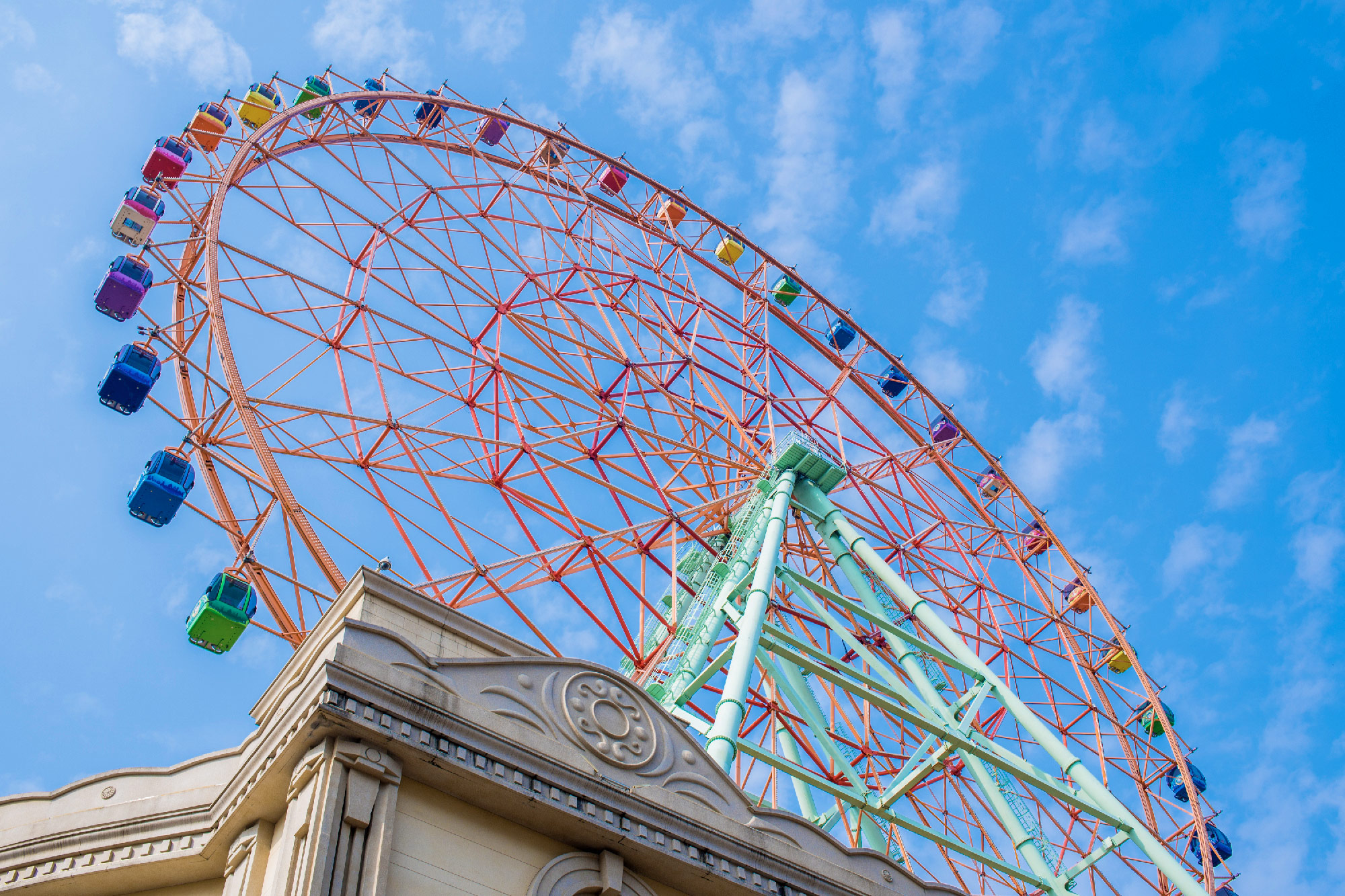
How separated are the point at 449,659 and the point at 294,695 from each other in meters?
1.10

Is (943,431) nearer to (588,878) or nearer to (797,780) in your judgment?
(797,780)

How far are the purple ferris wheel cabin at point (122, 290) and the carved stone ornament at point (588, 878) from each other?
15.4 meters

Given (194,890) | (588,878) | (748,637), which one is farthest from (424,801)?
(748,637)

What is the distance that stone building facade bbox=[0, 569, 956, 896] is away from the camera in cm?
876

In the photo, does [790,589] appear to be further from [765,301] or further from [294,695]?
[294,695]

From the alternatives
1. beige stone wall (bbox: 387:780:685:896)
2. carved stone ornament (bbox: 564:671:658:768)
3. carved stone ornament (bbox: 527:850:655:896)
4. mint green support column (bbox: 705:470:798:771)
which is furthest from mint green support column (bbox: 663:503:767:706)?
beige stone wall (bbox: 387:780:685:896)

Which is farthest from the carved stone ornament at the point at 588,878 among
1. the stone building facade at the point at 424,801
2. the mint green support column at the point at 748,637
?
the mint green support column at the point at 748,637

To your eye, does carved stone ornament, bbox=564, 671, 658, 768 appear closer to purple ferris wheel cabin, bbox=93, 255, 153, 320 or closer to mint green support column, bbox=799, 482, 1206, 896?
mint green support column, bbox=799, 482, 1206, 896

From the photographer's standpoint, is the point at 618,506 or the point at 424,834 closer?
the point at 424,834

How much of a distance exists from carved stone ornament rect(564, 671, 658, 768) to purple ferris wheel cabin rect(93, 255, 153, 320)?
14277 millimetres

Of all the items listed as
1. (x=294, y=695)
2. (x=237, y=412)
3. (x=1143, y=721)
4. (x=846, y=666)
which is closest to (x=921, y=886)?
(x=294, y=695)

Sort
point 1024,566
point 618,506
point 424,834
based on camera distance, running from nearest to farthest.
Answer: point 424,834, point 618,506, point 1024,566

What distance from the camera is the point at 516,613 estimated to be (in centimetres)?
1916

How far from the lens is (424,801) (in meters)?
9.05
